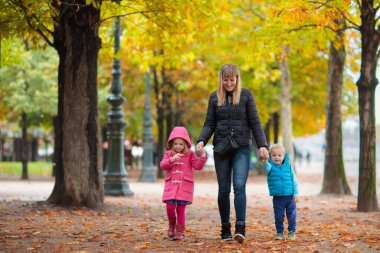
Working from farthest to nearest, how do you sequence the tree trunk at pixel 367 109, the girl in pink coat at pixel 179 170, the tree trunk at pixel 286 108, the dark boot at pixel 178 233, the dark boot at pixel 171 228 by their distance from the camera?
the tree trunk at pixel 286 108
the tree trunk at pixel 367 109
the dark boot at pixel 171 228
the dark boot at pixel 178 233
the girl in pink coat at pixel 179 170

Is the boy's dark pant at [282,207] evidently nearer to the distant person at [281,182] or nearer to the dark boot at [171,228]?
the distant person at [281,182]

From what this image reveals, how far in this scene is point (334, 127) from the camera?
19.1m

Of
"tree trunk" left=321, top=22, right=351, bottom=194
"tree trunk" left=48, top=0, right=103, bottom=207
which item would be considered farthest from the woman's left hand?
"tree trunk" left=321, top=22, right=351, bottom=194

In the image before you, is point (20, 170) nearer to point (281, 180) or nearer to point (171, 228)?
point (171, 228)

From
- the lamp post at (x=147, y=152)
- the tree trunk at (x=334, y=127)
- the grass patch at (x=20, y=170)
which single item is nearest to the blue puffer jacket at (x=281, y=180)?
the tree trunk at (x=334, y=127)

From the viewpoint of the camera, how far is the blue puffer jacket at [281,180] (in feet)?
29.2

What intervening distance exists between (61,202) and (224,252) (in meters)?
6.40

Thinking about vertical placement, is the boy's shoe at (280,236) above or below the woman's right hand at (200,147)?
below

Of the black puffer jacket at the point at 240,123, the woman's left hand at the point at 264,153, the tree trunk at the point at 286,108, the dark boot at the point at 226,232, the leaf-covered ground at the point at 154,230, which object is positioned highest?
the tree trunk at the point at 286,108

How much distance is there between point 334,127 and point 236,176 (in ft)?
36.4

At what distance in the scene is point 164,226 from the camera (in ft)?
36.0

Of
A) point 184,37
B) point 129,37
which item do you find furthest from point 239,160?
point 129,37

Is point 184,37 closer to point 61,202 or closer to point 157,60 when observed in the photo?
point 157,60

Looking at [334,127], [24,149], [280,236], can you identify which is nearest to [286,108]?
[334,127]
